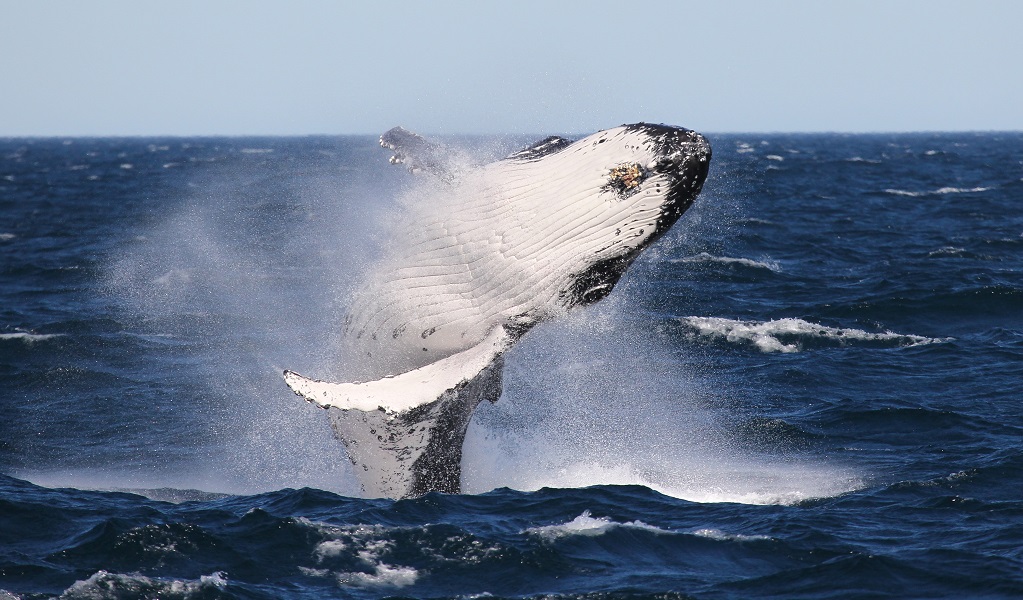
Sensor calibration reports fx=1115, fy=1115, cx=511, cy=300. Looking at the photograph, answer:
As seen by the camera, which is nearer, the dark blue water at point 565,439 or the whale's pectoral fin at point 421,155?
the dark blue water at point 565,439

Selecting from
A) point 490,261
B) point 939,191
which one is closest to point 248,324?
point 490,261

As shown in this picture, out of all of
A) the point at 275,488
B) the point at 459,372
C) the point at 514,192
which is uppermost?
the point at 514,192

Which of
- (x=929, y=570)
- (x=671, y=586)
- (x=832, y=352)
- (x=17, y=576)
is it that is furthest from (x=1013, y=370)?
(x=17, y=576)

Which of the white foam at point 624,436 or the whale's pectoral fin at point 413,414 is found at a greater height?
the whale's pectoral fin at point 413,414

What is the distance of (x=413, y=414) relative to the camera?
1039 cm

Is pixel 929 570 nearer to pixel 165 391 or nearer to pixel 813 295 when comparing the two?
pixel 165 391

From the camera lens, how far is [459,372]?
33.6 ft

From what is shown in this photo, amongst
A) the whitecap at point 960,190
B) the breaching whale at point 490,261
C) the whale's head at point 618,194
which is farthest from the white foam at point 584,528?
the whitecap at point 960,190

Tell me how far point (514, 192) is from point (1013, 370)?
1301cm

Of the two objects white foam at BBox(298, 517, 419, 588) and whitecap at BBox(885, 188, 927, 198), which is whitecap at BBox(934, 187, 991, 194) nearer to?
whitecap at BBox(885, 188, 927, 198)

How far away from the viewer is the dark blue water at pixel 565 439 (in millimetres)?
10773

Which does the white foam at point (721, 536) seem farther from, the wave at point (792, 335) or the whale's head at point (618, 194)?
the wave at point (792, 335)

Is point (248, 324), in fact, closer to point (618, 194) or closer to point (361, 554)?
point (361, 554)

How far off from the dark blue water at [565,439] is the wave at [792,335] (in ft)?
0.30
